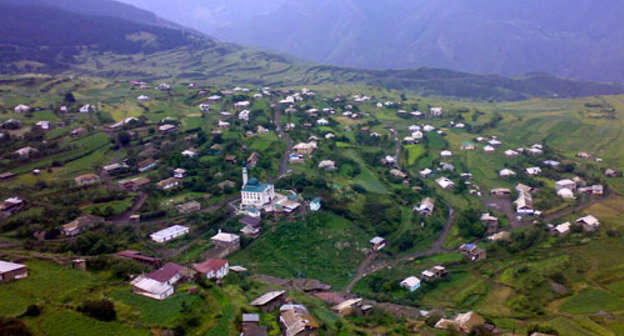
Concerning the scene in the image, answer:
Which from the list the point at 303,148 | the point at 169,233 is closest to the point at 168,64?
the point at 303,148

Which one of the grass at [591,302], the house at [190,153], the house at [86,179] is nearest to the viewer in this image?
the grass at [591,302]

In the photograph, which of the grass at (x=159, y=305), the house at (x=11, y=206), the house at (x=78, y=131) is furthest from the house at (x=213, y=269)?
the house at (x=78, y=131)

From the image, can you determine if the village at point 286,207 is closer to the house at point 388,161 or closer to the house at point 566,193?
the house at point 566,193

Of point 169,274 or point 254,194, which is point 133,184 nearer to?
point 254,194

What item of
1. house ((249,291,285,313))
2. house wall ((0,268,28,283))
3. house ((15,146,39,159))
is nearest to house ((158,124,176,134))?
house ((15,146,39,159))

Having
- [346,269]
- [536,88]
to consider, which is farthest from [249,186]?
[536,88]

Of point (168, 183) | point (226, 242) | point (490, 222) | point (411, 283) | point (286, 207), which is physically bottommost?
point (226, 242)

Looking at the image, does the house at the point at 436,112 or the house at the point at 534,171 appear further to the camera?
the house at the point at 436,112
